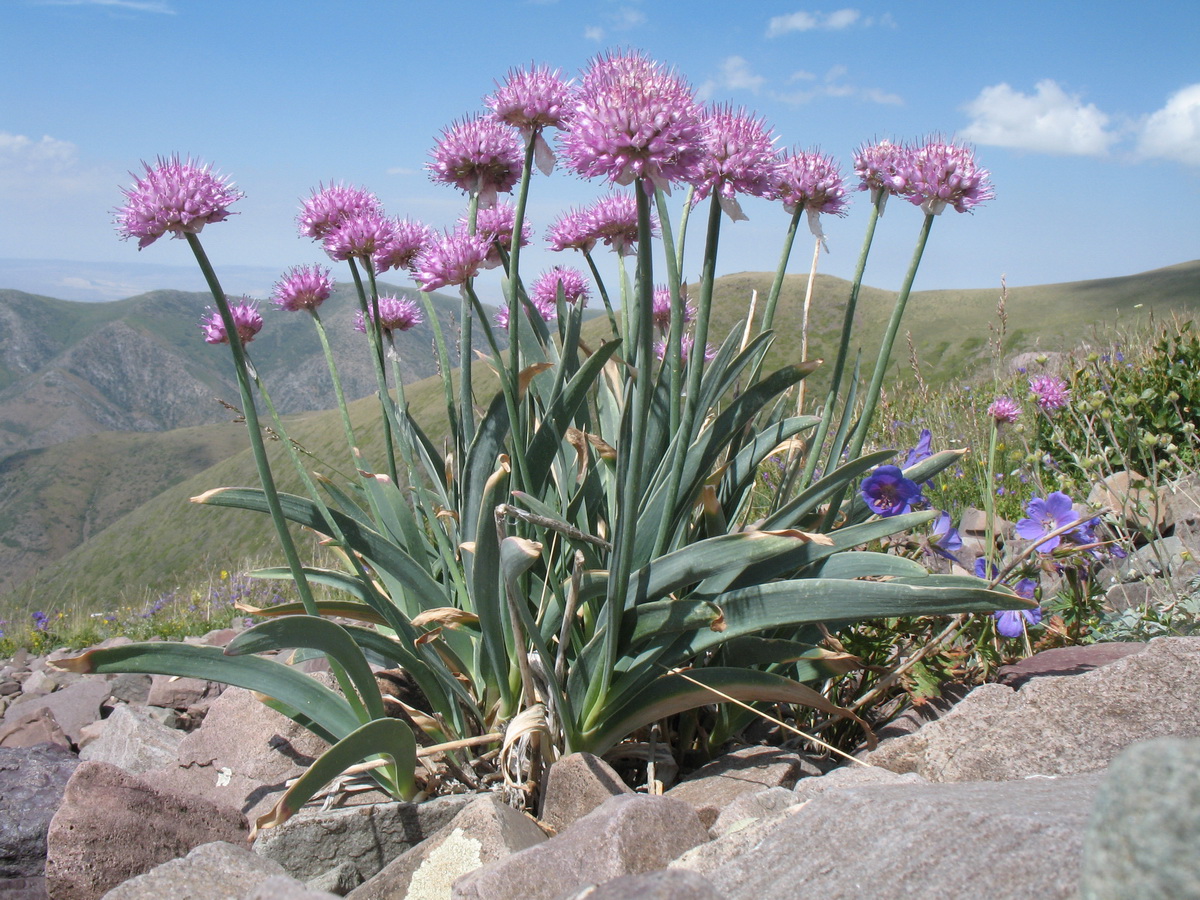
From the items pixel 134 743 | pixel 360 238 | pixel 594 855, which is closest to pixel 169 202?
pixel 360 238

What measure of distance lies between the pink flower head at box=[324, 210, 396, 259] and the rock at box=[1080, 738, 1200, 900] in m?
2.25

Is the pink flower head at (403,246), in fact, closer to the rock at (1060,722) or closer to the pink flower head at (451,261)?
the pink flower head at (451,261)

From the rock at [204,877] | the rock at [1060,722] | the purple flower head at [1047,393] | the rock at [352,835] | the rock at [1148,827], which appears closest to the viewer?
the rock at [1148,827]

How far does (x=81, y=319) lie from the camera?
19375cm

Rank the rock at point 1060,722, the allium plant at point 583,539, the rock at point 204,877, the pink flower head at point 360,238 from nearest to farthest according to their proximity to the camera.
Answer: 1. the rock at point 204,877
2. the allium plant at point 583,539
3. the rock at point 1060,722
4. the pink flower head at point 360,238

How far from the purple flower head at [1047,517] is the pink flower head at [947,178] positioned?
958 millimetres

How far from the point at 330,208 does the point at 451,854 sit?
192cm

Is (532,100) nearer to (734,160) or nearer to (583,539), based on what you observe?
(734,160)

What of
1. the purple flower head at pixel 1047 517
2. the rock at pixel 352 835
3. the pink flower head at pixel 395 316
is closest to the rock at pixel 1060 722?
the purple flower head at pixel 1047 517

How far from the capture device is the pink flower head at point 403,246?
2.58 meters

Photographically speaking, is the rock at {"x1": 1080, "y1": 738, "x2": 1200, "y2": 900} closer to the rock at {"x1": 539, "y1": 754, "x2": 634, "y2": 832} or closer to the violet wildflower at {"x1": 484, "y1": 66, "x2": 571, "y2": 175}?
the rock at {"x1": 539, "y1": 754, "x2": 634, "y2": 832}

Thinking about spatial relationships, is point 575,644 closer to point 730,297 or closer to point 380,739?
point 380,739

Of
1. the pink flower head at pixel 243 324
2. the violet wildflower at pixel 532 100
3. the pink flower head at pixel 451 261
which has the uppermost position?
the violet wildflower at pixel 532 100

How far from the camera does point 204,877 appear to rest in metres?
1.79
